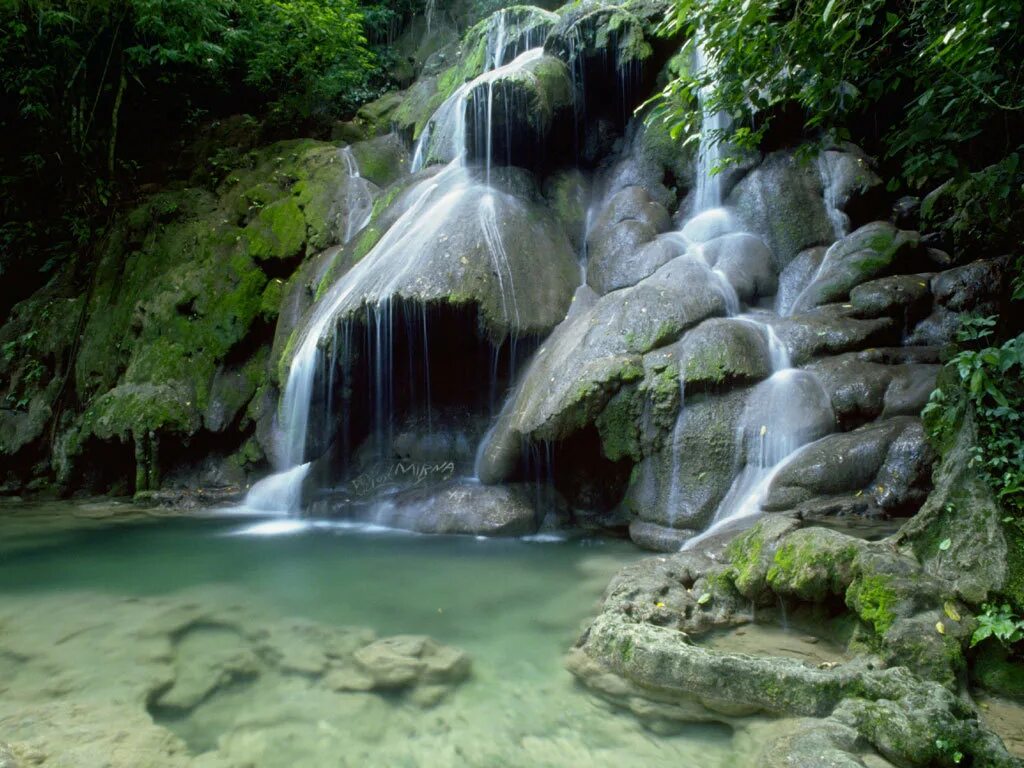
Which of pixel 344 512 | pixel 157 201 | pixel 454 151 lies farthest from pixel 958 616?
pixel 157 201

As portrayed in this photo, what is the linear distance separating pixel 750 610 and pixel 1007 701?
1.45 metres

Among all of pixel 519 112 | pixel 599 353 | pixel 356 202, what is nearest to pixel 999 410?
pixel 599 353

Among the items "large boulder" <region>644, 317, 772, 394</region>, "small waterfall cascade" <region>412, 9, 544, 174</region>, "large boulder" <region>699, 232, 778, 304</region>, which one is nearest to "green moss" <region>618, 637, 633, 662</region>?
"large boulder" <region>644, 317, 772, 394</region>

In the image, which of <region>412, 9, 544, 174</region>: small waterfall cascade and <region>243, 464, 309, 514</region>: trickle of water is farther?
<region>412, 9, 544, 174</region>: small waterfall cascade

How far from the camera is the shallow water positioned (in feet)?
9.89

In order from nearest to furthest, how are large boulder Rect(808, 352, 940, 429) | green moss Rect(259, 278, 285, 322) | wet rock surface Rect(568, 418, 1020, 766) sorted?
wet rock surface Rect(568, 418, 1020, 766) → large boulder Rect(808, 352, 940, 429) → green moss Rect(259, 278, 285, 322)

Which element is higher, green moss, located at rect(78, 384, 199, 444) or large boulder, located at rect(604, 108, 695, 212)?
large boulder, located at rect(604, 108, 695, 212)

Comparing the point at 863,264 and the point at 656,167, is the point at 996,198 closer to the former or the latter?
the point at 863,264

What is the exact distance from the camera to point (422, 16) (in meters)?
19.7

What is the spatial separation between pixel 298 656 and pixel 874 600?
137 inches

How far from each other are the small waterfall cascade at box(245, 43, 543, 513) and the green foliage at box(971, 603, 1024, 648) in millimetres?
6117

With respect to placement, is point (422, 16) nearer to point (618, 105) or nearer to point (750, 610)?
point (618, 105)

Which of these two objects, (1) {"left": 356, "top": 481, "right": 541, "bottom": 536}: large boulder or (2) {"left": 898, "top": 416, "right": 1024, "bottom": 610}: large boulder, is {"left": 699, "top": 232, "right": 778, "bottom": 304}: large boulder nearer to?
(1) {"left": 356, "top": 481, "right": 541, "bottom": 536}: large boulder

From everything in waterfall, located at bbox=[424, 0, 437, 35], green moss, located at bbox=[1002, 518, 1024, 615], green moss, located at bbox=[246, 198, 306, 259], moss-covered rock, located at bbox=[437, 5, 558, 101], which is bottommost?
green moss, located at bbox=[1002, 518, 1024, 615]
